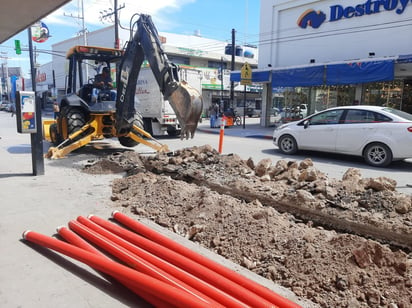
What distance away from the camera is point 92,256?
3379mm

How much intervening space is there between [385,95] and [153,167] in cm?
1534

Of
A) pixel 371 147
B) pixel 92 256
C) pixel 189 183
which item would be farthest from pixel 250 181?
pixel 371 147

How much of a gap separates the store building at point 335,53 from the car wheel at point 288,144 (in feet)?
25.1

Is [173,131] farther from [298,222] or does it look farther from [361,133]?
[298,222]

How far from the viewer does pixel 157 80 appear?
771cm

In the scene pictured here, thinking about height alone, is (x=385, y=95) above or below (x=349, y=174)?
above

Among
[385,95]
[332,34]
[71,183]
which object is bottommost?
[71,183]

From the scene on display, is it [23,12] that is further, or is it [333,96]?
[333,96]

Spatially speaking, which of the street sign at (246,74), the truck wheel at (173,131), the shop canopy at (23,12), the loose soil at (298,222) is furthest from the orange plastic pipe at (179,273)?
the street sign at (246,74)

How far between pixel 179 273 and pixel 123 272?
0.51m

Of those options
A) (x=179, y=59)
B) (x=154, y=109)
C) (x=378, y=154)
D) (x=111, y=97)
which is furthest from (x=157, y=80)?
(x=179, y=59)

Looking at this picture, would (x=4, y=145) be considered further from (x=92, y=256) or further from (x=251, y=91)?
(x=251, y=91)

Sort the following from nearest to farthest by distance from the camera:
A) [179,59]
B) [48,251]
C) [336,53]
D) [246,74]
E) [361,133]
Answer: [48,251], [361,133], [336,53], [246,74], [179,59]

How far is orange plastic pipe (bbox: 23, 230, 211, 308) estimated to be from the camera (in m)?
2.63
